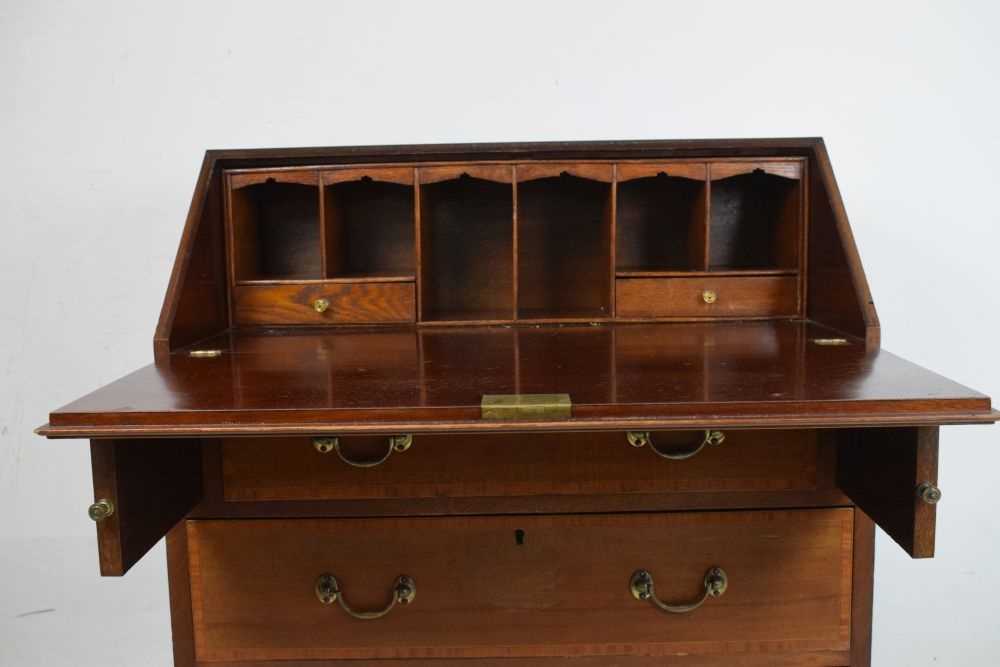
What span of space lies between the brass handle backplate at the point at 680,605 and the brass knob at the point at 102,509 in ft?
2.57

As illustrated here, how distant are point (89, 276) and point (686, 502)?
1730mm

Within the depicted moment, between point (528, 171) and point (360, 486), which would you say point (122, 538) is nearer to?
point (360, 486)

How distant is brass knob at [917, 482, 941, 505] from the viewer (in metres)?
1.07

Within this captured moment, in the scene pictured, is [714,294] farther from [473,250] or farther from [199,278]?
[199,278]

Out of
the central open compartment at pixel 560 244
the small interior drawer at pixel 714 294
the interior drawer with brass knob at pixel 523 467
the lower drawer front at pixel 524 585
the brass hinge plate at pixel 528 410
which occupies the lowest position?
the lower drawer front at pixel 524 585

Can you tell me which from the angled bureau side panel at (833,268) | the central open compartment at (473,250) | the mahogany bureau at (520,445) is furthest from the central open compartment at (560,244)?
the angled bureau side panel at (833,268)

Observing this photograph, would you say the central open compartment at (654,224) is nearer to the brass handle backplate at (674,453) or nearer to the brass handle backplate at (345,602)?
the brass handle backplate at (674,453)

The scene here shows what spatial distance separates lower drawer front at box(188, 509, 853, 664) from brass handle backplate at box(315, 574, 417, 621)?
13 mm

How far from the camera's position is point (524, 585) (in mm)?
1310

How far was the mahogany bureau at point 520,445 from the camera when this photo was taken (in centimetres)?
102

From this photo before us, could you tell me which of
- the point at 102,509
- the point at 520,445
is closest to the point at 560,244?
the point at 520,445

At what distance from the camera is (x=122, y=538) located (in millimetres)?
1099

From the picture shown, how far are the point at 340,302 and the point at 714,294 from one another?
2.50ft

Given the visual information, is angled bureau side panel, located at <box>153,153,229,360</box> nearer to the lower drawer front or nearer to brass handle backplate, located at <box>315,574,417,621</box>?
the lower drawer front
